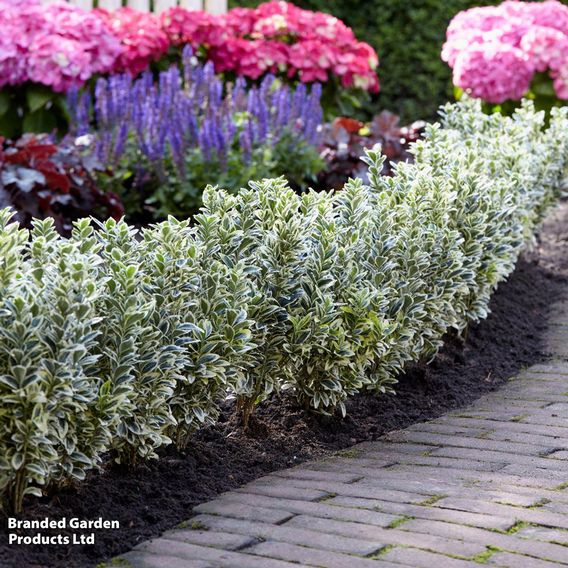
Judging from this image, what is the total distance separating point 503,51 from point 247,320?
4833 millimetres

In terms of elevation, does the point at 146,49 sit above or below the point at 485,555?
above

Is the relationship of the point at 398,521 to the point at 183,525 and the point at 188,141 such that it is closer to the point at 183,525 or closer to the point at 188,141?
the point at 183,525

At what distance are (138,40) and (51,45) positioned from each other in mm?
943

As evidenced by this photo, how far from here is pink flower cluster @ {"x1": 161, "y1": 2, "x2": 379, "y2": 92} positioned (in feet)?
25.9

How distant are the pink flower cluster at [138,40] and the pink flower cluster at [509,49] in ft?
7.20

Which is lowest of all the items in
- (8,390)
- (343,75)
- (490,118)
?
(8,390)

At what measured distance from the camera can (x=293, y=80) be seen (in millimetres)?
8414

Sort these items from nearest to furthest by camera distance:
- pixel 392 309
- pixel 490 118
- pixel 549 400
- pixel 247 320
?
pixel 247 320, pixel 392 309, pixel 549 400, pixel 490 118

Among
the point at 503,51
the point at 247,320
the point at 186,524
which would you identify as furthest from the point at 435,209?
the point at 503,51

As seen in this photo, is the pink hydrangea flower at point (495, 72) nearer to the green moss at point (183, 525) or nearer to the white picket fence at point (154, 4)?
the white picket fence at point (154, 4)

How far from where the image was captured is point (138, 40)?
7559mm

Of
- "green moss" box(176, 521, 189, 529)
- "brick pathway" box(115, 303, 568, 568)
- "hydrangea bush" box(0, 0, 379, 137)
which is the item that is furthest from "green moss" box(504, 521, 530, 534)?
"hydrangea bush" box(0, 0, 379, 137)

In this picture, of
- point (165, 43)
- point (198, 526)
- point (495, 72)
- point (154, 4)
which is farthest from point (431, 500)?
point (154, 4)

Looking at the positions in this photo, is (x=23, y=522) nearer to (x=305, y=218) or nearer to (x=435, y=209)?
(x=305, y=218)
